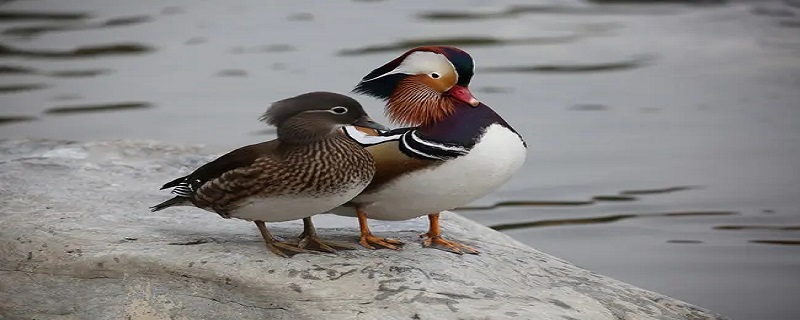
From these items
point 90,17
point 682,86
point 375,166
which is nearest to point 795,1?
point 682,86

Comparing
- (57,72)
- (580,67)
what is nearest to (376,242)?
(580,67)

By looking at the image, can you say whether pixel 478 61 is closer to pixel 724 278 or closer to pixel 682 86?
pixel 682 86

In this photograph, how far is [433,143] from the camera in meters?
4.11

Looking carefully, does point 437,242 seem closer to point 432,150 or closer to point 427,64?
point 432,150

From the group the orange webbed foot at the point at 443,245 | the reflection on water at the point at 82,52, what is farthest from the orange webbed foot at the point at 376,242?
the reflection on water at the point at 82,52

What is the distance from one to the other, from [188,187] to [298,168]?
0.47 m

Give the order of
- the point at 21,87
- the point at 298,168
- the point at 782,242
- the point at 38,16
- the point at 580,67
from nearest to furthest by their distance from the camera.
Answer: the point at 298,168, the point at 782,242, the point at 21,87, the point at 580,67, the point at 38,16

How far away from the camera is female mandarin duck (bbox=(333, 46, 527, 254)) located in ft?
13.5

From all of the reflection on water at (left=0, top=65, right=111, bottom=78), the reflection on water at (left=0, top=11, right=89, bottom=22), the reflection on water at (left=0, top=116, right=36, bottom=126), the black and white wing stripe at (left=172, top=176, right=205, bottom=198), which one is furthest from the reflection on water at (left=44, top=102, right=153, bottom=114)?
the black and white wing stripe at (left=172, top=176, right=205, bottom=198)

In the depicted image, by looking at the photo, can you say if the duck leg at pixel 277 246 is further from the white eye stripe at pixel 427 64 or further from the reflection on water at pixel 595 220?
the reflection on water at pixel 595 220

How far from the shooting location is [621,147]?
8.15m

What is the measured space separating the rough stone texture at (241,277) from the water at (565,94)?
1.68 meters

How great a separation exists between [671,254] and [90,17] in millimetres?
7483

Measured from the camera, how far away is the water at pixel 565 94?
6605mm
